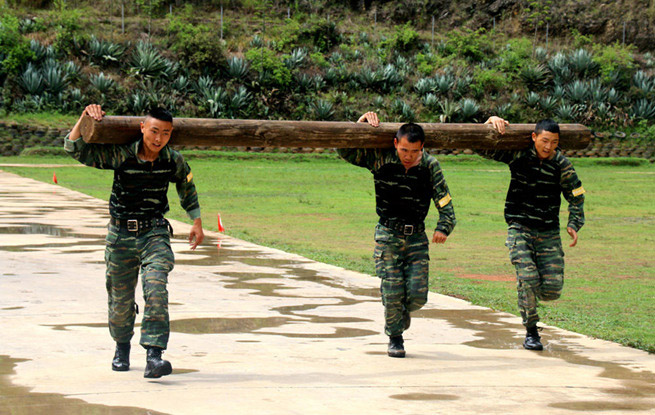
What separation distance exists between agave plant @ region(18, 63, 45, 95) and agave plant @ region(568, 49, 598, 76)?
24519 mm

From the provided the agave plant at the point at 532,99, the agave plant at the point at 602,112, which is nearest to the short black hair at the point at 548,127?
the agave plant at the point at 532,99

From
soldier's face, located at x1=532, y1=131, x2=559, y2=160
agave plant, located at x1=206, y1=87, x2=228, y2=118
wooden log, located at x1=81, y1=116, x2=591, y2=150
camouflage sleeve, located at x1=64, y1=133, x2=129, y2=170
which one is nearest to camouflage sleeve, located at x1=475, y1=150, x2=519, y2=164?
wooden log, located at x1=81, y1=116, x2=591, y2=150

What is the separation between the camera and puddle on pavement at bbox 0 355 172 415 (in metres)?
5.00

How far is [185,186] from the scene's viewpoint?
21.1 feet

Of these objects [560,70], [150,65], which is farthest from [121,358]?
[560,70]

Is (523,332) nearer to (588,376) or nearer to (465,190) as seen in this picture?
(588,376)

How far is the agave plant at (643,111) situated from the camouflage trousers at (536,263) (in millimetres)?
40685

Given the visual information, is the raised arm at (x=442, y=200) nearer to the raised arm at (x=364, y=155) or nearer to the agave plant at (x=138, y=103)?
the raised arm at (x=364, y=155)

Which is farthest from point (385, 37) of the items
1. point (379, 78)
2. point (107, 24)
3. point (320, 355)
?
point (320, 355)

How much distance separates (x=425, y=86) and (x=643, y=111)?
10.4m

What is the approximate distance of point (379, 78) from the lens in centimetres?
4438

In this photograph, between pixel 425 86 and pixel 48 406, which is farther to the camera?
pixel 425 86

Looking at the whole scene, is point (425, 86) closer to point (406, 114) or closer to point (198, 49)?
point (406, 114)

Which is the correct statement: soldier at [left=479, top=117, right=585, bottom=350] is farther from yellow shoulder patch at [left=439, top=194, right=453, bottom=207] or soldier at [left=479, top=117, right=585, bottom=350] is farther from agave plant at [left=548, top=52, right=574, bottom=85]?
agave plant at [left=548, top=52, right=574, bottom=85]
